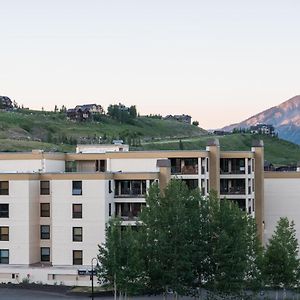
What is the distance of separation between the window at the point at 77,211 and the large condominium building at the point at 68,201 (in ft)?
0.27

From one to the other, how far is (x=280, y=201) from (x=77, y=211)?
22313 mm

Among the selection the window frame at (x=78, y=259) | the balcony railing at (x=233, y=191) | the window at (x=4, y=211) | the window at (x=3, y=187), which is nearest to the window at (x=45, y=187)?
the window at (x=3, y=187)

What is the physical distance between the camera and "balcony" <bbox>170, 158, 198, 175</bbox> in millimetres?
70812

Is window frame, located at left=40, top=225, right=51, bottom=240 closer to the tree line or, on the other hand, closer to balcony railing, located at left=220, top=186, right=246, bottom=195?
the tree line

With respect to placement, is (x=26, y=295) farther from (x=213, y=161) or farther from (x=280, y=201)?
(x=280, y=201)

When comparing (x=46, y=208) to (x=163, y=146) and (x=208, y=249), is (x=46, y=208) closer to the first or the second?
Answer: (x=208, y=249)

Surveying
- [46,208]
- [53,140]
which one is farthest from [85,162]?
[53,140]

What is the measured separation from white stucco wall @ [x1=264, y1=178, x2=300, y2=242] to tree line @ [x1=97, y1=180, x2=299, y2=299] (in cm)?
2362

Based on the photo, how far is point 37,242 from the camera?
66.9m

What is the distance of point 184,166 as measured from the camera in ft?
233

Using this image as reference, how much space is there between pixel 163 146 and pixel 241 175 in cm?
11149

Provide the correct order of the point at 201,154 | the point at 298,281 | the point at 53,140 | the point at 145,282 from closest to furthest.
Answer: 1. the point at 145,282
2. the point at 298,281
3. the point at 201,154
4. the point at 53,140

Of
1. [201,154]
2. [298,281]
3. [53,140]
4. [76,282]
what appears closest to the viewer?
[298,281]

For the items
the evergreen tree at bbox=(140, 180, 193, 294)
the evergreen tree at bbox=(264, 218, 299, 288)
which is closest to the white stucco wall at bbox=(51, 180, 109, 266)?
the evergreen tree at bbox=(140, 180, 193, 294)
